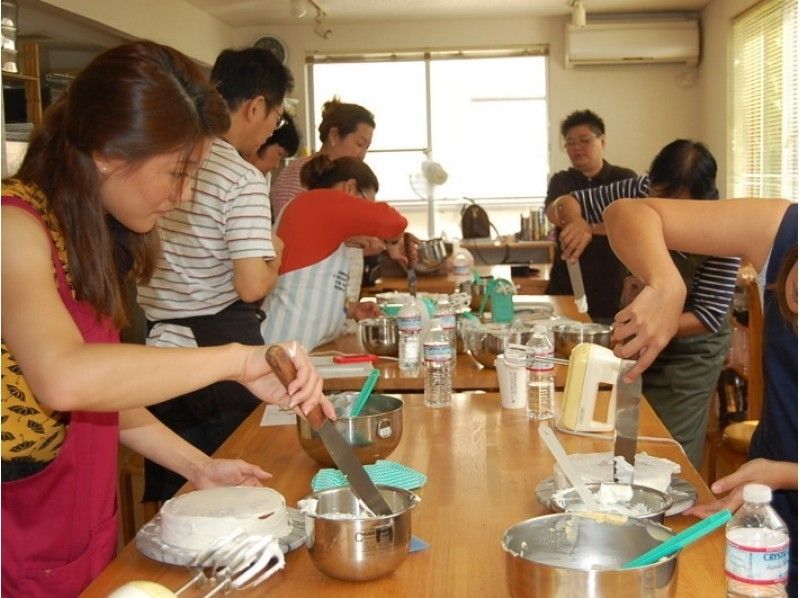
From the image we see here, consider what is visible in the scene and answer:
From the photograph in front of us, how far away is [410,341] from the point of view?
2953 millimetres

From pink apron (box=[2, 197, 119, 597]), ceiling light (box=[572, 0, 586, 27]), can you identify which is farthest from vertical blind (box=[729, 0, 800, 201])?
pink apron (box=[2, 197, 119, 597])

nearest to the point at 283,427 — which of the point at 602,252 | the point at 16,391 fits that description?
the point at 16,391

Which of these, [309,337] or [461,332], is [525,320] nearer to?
[461,332]

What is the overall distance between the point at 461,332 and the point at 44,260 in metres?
1.94

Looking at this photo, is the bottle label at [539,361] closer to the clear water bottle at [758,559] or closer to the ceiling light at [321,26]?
the clear water bottle at [758,559]

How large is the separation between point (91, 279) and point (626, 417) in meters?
0.91

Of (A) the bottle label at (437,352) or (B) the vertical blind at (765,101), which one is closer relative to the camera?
(A) the bottle label at (437,352)

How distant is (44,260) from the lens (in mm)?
1382

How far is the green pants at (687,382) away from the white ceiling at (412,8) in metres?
5.26

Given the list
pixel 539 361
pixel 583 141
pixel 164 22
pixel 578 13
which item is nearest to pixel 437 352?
pixel 539 361

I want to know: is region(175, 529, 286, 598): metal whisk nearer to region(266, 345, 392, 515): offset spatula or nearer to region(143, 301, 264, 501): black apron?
region(266, 345, 392, 515): offset spatula

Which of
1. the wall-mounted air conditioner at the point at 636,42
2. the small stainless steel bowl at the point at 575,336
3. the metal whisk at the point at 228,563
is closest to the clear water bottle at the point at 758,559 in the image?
the metal whisk at the point at 228,563

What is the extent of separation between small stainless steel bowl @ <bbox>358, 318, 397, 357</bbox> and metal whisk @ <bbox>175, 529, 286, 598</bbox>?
A: 170 centimetres

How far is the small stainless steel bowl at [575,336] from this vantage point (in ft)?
9.69
